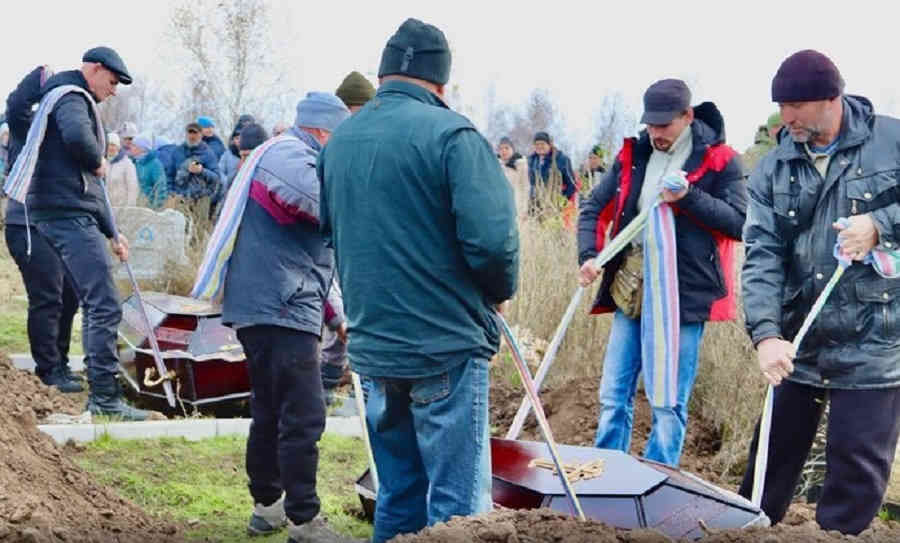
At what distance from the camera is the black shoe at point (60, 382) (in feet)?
26.2

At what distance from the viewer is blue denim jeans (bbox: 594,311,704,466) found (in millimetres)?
5598

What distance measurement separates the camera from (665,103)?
550cm

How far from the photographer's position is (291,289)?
4660 millimetres

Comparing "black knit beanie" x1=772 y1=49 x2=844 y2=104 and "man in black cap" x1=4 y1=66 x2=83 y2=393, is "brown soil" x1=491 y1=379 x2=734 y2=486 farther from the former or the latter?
"man in black cap" x1=4 y1=66 x2=83 y2=393

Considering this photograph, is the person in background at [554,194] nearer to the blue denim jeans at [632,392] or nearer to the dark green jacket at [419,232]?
the blue denim jeans at [632,392]

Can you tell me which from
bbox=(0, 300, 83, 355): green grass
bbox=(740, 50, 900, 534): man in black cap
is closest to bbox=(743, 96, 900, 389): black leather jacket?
bbox=(740, 50, 900, 534): man in black cap

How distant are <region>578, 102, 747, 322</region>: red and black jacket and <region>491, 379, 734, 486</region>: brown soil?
3.82ft

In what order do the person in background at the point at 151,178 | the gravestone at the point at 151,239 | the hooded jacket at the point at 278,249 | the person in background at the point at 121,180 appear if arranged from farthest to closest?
1. the person in background at the point at 151,178
2. the person in background at the point at 121,180
3. the gravestone at the point at 151,239
4. the hooded jacket at the point at 278,249

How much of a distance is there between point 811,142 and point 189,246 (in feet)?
27.8

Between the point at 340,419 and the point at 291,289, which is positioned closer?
the point at 291,289

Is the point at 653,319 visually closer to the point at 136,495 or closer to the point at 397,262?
the point at 397,262

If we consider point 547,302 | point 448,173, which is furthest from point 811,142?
point 547,302

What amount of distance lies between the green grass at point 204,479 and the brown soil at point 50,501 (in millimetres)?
391

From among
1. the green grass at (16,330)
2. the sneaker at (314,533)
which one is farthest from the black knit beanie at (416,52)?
the green grass at (16,330)
